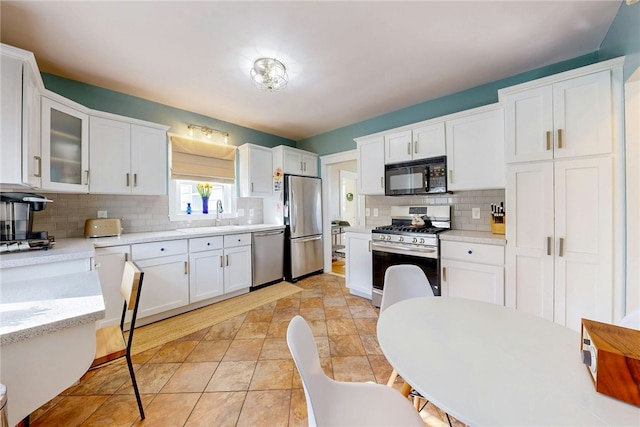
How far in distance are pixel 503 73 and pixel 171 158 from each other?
13.0ft

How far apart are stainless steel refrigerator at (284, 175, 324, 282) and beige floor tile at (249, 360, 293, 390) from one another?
1.99 m

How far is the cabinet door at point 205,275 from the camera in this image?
2.80 metres

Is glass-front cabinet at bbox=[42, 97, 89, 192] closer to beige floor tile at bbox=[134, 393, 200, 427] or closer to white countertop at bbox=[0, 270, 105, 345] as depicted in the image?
white countertop at bbox=[0, 270, 105, 345]

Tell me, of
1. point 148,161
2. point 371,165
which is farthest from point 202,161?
point 371,165

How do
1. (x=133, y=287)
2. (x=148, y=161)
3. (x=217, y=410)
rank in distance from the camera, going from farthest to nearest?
(x=148, y=161) < (x=217, y=410) < (x=133, y=287)

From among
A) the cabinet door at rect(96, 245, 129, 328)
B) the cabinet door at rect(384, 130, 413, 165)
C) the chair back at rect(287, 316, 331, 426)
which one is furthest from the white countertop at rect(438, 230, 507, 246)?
the cabinet door at rect(96, 245, 129, 328)

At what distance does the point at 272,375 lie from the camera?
1.76 m

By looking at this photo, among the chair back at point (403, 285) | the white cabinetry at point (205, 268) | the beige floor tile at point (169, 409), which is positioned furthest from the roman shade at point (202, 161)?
the chair back at point (403, 285)

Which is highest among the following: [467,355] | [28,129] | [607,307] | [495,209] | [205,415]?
[28,129]

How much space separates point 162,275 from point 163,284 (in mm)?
99

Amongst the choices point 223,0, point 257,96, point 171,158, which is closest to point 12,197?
point 171,158

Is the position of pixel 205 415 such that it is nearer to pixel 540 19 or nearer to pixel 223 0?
pixel 223 0

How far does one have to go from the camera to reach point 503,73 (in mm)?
2469

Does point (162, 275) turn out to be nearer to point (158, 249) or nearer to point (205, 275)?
point (158, 249)
